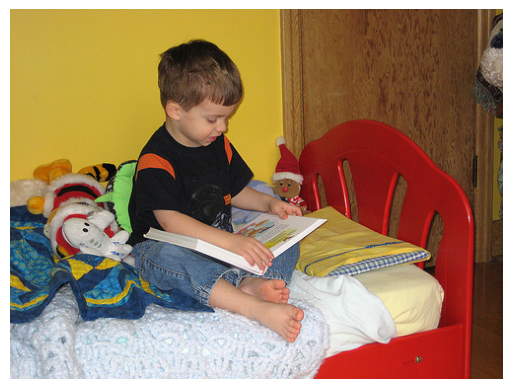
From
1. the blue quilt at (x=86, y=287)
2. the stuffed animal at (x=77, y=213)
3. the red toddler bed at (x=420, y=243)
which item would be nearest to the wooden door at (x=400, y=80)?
the red toddler bed at (x=420, y=243)

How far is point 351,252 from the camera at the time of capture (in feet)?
3.53

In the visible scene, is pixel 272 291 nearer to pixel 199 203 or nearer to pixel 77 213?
pixel 199 203

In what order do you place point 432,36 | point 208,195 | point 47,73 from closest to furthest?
point 208,195, point 47,73, point 432,36

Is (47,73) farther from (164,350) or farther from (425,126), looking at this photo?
(425,126)

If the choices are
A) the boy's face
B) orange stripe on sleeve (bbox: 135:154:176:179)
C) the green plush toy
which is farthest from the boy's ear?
the green plush toy

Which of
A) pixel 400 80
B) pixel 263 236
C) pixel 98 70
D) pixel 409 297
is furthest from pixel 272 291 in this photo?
pixel 400 80

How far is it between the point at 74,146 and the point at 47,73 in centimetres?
24

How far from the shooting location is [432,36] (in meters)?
1.79

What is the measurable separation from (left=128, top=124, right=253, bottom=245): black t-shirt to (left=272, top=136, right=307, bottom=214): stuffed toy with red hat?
0.94 ft

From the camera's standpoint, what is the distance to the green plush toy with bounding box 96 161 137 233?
48.9 inches

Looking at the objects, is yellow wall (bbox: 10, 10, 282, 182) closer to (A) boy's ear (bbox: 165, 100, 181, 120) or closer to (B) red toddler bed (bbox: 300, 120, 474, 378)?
(A) boy's ear (bbox: 165, 100, 181, 120)

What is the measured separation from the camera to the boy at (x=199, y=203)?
956 millimetres
